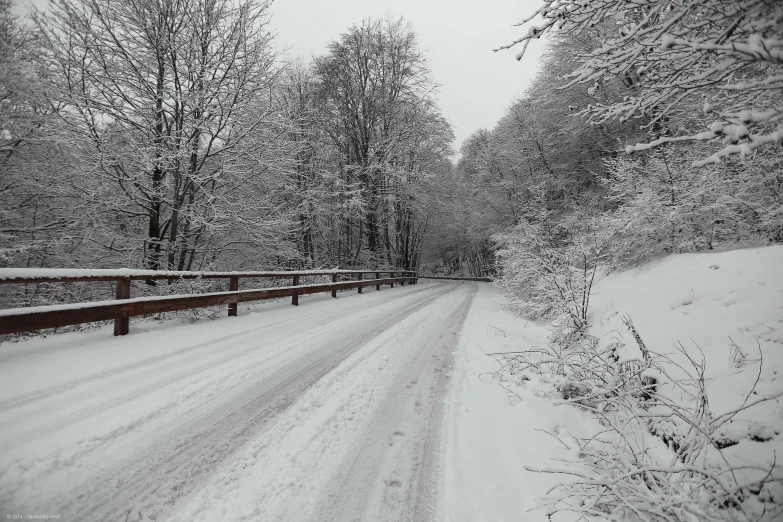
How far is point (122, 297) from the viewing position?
4457mm

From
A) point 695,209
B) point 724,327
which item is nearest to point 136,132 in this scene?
point 724,327

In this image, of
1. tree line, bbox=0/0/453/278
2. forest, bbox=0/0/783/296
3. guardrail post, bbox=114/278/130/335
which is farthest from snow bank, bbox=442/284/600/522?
tree line, bbox=0/0/453/278

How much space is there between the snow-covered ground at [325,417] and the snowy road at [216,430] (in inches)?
0.5

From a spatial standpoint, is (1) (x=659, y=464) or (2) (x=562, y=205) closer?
(1) (x=659, y=464)

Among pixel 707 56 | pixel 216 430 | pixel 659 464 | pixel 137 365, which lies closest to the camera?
pixel 707 56

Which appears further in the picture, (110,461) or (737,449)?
(110,461)

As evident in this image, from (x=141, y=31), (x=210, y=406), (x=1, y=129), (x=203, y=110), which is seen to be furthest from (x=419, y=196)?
(x=210, y=406)

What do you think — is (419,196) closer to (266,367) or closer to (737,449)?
(266,367)

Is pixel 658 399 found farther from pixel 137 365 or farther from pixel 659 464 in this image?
pixel 137 365

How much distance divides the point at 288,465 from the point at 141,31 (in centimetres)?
1031

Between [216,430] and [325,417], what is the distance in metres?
0.82

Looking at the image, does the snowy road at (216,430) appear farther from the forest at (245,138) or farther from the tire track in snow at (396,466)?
the forest at (245,138)

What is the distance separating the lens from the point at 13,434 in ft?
6.58

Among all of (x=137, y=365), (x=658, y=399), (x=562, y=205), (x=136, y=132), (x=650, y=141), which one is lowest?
(x=137, y=365)
